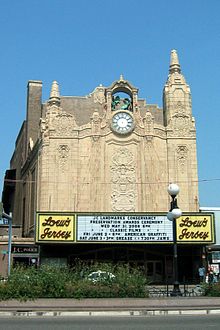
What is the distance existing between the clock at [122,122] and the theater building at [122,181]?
97mm

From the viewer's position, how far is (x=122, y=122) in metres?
48.4

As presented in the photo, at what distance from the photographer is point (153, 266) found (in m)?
45.8

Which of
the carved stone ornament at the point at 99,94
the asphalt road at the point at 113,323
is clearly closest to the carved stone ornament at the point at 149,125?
the carved stone ornament at the point at 99,94

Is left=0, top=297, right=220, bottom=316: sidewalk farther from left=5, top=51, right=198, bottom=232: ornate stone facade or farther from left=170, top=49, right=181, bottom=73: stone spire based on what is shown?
left=170, top=49, right=181, bottom=73: stone spire

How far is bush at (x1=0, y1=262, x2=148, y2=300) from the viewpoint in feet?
59.8

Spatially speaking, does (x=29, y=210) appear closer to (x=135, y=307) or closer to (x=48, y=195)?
(x=48, y=195)

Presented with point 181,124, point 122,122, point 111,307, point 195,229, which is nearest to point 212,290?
point 111,307

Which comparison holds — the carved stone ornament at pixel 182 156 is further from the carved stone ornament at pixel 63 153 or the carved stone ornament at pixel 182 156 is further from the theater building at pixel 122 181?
the carved stone ornament at pixel 63 153

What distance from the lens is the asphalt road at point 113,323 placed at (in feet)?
42.3

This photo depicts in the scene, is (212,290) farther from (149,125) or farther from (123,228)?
(149,125)

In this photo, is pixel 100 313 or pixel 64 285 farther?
pixel 64 285

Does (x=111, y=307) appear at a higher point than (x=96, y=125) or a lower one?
lower

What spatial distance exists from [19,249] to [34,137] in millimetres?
19685

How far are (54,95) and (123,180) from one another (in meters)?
11.5
